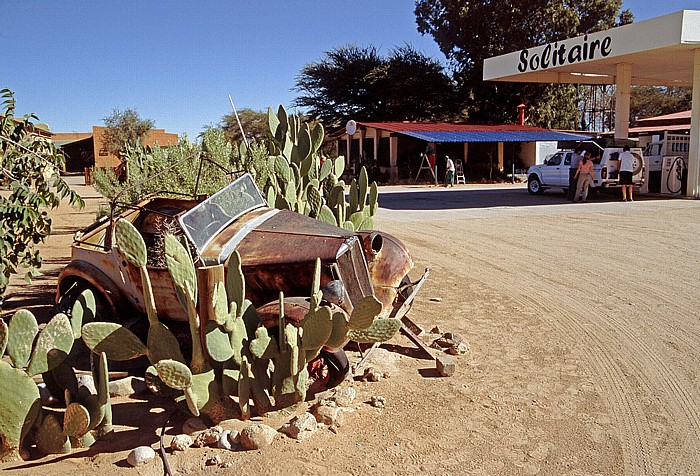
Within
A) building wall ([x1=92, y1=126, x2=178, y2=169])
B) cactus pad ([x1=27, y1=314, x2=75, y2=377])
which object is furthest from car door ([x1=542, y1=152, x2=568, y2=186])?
building wall ([x1=92, y1=126, x2=178, y2=169])

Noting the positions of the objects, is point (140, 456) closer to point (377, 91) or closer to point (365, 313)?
point (365, 313)

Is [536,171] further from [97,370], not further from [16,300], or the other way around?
[97,370]

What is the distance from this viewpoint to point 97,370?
13.6 feet

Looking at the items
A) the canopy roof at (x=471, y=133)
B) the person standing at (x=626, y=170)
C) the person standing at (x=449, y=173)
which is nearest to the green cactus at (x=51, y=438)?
the person standing at (x=626, y=170)

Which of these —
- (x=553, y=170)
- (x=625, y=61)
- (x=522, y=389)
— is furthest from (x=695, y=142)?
(x=522, y=389)

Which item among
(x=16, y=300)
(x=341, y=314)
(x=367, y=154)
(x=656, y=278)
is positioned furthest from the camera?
(x=367, y=154)

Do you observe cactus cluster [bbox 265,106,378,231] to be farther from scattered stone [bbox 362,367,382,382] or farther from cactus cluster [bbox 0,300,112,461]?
cactus cluster [bbox 0,300,112,461]

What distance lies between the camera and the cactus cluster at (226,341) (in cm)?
403

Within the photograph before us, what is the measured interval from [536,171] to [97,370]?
2216 cm

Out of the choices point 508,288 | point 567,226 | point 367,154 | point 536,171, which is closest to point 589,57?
point 536,171

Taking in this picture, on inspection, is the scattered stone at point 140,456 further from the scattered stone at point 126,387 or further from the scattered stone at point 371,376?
the scattered stone at point 371,376

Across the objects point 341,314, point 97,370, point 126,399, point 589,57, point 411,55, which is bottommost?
point 126,399

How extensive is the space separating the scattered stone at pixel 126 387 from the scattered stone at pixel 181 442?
43.1 inches

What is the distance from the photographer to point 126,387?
5000mm
